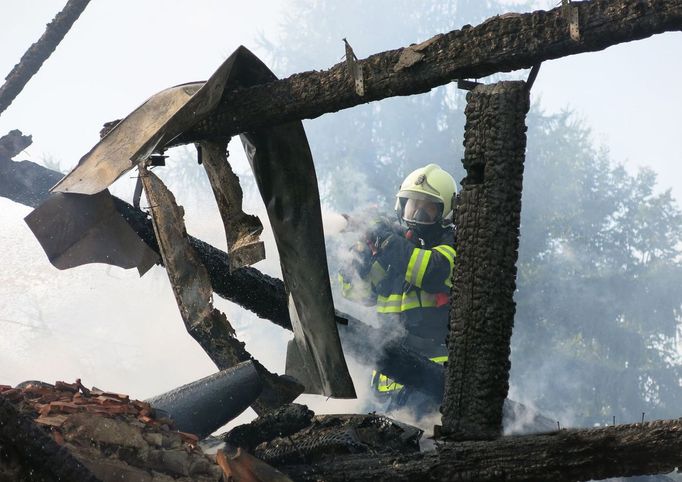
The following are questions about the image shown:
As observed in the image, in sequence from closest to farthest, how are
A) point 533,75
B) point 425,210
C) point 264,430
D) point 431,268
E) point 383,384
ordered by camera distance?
point 533,75 → point 264,430 → point 431,268 → point 383,384 → point 425,210

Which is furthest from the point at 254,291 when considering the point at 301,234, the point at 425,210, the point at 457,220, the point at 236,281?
the point at 425,210

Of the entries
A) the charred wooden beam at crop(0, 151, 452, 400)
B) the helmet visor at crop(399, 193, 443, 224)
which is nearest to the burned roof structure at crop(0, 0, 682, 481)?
the charred wooden beam at crop(0, 151, 452, 400)

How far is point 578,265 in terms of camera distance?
1927 centimetres

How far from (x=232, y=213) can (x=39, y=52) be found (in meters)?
4.16

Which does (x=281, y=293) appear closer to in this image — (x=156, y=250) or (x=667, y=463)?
(x=156, y=250)

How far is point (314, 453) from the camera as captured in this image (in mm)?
4898

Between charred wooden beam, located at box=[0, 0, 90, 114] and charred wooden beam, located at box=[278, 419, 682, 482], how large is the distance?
552 centimetres

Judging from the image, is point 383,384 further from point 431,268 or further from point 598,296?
point 598,296

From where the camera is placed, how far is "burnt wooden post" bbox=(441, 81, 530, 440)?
4.23 meters

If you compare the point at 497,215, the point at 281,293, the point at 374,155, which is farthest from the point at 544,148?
the point at 497,215

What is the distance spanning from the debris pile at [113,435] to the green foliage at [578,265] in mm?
12990

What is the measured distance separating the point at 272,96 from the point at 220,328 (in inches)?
52.7

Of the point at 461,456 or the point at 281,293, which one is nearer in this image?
the point at 461,456

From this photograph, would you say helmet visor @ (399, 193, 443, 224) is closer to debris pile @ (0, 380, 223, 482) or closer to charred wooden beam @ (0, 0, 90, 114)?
charred wooden beam @ (0, 0, 90, 114)
